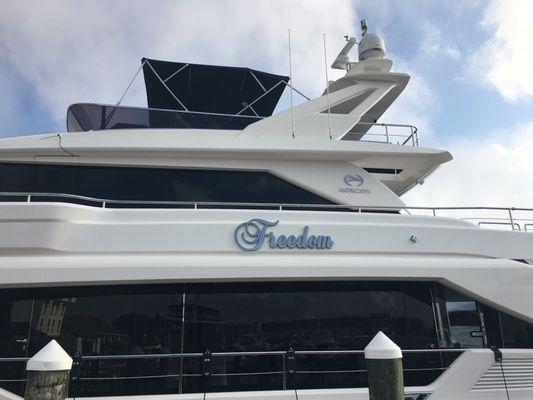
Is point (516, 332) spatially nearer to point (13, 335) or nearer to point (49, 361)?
point (49, 361)

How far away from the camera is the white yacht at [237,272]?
6344 mm

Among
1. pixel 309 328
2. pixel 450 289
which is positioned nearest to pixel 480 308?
pixel 450 289

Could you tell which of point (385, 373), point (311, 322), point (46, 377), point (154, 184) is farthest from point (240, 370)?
point (154, 184)

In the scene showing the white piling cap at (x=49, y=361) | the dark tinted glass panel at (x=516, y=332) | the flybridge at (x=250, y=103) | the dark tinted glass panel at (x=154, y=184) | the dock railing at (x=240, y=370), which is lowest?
the dock railing at (x=240, y=370)

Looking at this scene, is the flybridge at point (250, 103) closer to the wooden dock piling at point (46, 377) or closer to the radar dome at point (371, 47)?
the radar dome at point (371, 47)

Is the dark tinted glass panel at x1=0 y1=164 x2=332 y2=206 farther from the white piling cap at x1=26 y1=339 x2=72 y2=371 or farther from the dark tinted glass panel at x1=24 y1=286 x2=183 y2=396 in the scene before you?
the white piling cap at x1=26 y1=339 x2=72 y2=371

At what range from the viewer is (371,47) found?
1073 centimetres

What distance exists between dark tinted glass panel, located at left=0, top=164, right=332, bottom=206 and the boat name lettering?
3.79 ft

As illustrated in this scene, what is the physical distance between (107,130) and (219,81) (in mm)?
2930

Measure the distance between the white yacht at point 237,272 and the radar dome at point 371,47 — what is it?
312 centimetres

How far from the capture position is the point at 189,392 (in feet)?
20.7

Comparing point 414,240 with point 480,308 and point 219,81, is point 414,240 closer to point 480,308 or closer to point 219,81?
point 480,308

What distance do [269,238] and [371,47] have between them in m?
5.95

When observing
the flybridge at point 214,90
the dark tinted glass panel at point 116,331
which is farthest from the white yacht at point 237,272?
the flybridge at point 214,90
